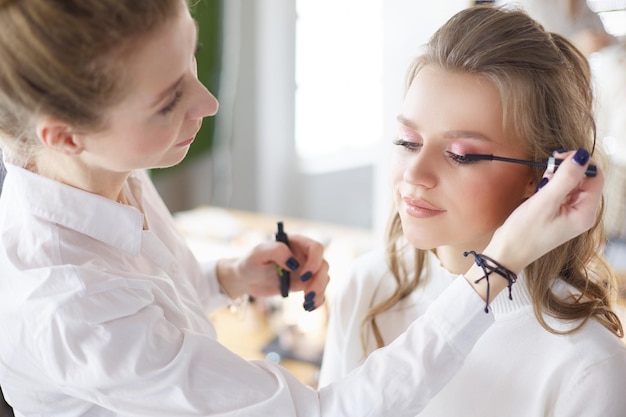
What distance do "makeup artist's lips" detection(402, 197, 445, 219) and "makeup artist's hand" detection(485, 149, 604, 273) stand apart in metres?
0.15

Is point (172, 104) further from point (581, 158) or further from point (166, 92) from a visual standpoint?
point (581, 158)

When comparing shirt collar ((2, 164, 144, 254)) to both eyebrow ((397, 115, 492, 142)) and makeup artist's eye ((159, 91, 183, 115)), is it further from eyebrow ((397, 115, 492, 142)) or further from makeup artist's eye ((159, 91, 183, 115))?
eyebrow ((397, 115, 492, 142))

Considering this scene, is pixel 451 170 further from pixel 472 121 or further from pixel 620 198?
pixel 620 198

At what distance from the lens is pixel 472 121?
810mm

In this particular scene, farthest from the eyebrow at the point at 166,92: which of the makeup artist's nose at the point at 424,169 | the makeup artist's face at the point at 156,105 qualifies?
the makeup artist's nose at the point at 424,169

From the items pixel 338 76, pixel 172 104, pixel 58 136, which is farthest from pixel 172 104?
pixel 338 76

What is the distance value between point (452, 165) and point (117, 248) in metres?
0.45

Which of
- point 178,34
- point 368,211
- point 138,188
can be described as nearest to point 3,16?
point 178,34

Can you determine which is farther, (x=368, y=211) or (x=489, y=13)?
(x=368, y=211)

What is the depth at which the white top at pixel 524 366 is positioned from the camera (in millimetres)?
797

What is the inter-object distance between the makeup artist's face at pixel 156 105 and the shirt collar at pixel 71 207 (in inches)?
2.0

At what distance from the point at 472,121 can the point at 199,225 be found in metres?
1.51

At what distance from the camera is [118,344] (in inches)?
27.0

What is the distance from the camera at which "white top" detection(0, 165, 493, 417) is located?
0.68 metres
